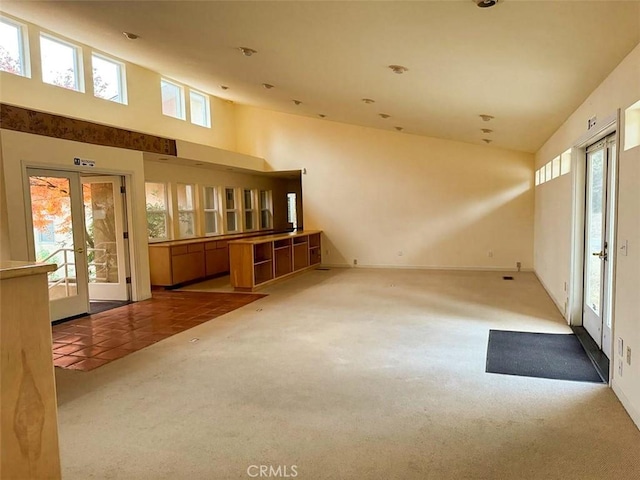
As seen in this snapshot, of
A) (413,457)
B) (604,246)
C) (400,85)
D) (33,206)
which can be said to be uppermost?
(400,85)

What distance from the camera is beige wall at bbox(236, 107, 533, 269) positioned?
8.62 metres

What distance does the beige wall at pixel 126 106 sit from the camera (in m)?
5.68

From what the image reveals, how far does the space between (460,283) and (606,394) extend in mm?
4522

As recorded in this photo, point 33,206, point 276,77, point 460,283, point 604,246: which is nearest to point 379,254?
point 460,283

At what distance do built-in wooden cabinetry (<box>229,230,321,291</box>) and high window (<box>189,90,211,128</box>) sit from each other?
11.1ft

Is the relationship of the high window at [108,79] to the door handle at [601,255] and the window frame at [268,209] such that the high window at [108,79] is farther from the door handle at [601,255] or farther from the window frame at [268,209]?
the door handle at [601,255]

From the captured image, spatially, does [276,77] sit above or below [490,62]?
above

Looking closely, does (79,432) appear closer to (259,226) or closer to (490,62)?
(490,62)

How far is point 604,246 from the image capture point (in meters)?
3.70

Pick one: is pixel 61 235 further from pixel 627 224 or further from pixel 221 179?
pixel 627 224

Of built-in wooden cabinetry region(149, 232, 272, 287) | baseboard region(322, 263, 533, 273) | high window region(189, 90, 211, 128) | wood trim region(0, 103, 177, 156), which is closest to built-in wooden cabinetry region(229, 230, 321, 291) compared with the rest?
baseboard region(322, 263, 533, 273)

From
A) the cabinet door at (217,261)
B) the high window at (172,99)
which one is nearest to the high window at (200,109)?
the high window at (172,99)

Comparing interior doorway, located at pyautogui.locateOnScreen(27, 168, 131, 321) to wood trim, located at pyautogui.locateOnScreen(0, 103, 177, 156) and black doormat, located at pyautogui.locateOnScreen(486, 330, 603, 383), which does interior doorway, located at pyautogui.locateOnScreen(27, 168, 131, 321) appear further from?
black doormat, located at pyautogui.locateOnScreen(486, 330, 603, 383)

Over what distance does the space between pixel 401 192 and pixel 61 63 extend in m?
6.62
